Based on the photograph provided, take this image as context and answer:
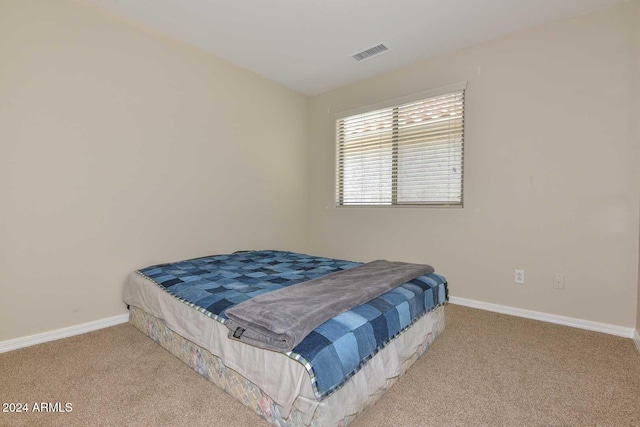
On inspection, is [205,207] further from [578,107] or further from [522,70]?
[578,107]

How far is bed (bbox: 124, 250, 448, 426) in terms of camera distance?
1.15 meters

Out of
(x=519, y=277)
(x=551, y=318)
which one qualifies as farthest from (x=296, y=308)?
(x=551, y=318)

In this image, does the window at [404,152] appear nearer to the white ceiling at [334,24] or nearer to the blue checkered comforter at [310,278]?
the white ceiling at [334,24]

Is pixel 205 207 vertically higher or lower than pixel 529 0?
lower


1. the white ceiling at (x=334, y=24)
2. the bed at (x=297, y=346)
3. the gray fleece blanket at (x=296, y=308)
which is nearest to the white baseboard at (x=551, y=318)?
the bed at (x=297, y=346)

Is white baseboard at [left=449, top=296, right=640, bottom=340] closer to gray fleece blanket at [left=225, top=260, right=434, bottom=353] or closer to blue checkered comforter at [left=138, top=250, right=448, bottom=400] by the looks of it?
blue checkered comforter at [left=138, top=250, right=448, bottom=400]

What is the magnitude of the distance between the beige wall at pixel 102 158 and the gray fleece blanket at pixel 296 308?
5.28 ft

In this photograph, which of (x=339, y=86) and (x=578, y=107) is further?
(x=339, y=86)

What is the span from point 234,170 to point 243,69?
112 cm

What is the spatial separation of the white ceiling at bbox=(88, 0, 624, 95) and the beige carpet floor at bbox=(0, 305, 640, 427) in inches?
96.9

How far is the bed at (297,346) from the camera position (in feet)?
3.79

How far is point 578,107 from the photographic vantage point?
2.38 metres

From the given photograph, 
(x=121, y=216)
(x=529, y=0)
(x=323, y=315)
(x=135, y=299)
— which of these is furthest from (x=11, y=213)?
(x=529, y=0)

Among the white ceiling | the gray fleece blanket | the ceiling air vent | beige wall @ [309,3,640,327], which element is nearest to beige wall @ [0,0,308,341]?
the white ceiling
